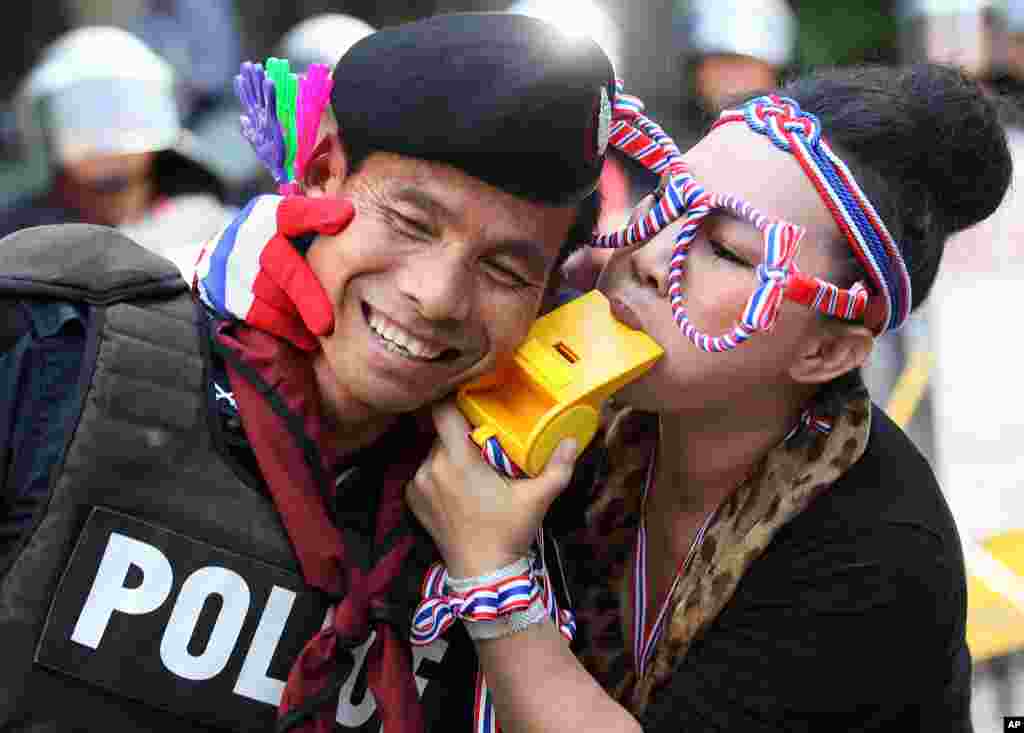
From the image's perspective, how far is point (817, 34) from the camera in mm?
7867

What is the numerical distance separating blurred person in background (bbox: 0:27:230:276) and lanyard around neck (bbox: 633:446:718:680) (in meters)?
2.07

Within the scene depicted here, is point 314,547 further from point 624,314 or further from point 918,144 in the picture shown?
point 918,144

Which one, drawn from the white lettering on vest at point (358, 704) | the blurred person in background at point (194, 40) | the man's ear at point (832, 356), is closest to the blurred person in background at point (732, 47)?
the blurred person in background at point (194, 40)

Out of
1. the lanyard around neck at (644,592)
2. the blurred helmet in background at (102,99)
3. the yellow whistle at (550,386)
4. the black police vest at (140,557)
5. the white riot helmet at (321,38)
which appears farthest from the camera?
the white riot helmet at (321,38)

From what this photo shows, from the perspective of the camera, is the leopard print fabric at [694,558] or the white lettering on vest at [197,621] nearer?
the white lettering on vest at [197,621]

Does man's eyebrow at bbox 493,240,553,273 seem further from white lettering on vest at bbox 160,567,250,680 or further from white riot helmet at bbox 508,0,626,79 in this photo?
white riot helmet at bbox 508,0,626,79

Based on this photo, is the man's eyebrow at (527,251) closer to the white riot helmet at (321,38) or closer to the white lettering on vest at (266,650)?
the white lettering on vest at (266,650)

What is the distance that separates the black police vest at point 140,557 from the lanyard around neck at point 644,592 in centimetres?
66

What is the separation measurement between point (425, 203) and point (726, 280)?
1.87 feet

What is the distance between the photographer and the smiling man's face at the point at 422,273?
200 cm

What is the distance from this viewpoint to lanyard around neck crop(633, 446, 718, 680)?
2557 mm

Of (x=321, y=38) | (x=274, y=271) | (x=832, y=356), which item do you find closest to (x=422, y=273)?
(x=274, y=271)

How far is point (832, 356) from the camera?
2.44 meters

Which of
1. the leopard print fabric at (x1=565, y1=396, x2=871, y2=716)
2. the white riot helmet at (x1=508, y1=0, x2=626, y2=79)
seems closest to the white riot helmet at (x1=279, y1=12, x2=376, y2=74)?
the white riot helmet at (x1=508, y1=0, x2=626, y2=79)
